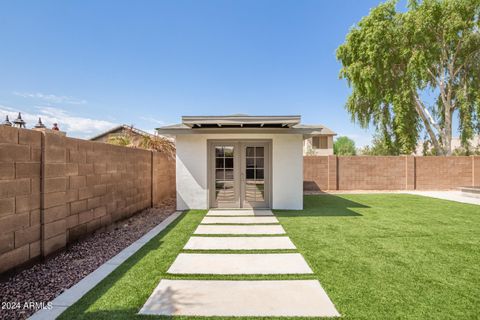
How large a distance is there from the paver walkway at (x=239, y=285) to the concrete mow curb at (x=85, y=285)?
2.81 feet

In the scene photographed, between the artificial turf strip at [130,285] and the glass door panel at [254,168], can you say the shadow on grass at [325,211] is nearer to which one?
the glass door panel at [254,168]

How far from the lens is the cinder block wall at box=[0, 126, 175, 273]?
3008mm

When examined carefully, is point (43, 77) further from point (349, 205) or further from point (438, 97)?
point (438, 97)

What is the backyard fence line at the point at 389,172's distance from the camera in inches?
523

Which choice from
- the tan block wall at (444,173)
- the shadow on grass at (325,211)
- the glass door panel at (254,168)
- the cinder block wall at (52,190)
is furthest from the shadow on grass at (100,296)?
the tan block wall at (444,173)

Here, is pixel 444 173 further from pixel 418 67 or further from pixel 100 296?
pixel 100 296

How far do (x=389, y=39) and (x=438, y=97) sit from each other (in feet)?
19.6

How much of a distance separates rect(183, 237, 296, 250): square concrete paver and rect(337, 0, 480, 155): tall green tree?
1623 cm

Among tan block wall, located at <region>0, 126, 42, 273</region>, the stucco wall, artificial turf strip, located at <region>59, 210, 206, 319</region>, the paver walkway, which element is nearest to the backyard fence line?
the stucco wall

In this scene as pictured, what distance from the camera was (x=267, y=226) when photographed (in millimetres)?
5863

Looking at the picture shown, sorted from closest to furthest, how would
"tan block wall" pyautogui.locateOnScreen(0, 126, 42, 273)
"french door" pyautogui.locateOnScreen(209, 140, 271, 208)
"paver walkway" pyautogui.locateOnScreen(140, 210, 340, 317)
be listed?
"paver walkway" pyautogui.locateOnScreen(140, 210, 340, 317)
"tan block wall" pyautogui.locateOnScreen(0, 126, 42, 273)
"french door" pyautogui.locateOnScreen(209, 140, 271, 208)

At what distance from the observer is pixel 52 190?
3.70 m

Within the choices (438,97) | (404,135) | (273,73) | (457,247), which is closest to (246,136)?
(457,247)

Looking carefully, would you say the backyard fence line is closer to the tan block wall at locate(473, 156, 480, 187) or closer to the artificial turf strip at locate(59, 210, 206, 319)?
the tan block wall at locate(473, 156, 480, 187)
